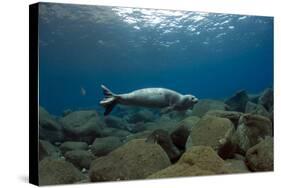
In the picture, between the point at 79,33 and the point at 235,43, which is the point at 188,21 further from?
the point at 79,33

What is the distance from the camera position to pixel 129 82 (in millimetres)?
7035

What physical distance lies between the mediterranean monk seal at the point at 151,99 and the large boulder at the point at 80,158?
0.57 metres

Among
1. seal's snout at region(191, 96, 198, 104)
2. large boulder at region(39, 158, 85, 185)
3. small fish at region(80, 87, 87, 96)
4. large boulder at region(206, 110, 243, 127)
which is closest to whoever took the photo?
large boulder at region(39, 158, 85, 185)

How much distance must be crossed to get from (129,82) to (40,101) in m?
1.21

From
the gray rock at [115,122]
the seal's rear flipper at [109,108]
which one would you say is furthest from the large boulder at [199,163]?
the seal's rear flipper at [109,108]

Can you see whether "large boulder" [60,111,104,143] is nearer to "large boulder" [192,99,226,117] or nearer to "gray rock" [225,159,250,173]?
"large boulder" [192,99,226,117]

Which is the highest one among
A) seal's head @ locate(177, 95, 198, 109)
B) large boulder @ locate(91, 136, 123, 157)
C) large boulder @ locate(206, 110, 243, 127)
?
seal's head @ locate(177, 95, 198, 109)

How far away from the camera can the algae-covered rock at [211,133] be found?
7.42 meters

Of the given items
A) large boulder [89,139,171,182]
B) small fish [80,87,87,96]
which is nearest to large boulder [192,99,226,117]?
Result: large boulder [89,139,171,182]

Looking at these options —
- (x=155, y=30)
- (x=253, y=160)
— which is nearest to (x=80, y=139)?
(x=155, y=30)

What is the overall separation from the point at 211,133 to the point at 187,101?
0.56 metres

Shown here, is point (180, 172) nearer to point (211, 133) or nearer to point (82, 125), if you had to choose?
point (211, 133)

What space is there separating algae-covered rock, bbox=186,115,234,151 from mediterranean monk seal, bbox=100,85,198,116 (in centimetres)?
33

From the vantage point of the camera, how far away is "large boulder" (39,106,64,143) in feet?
21.4
